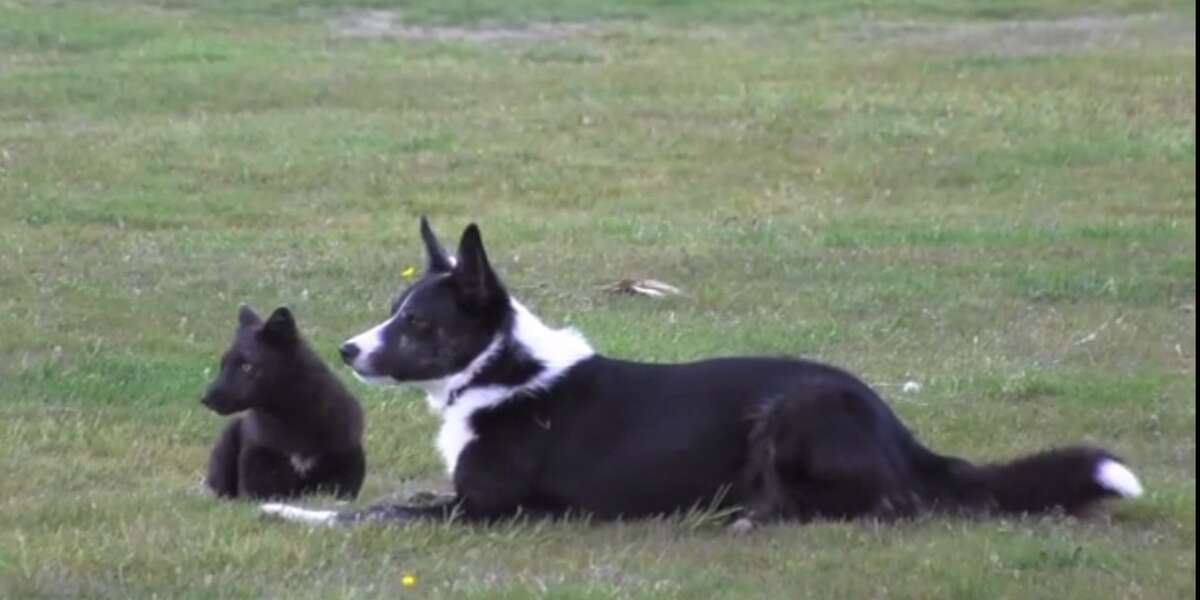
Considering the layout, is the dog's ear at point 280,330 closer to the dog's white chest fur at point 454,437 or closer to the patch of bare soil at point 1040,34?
the dog's white chest fur at point 454,437

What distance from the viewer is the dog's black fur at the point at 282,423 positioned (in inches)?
386

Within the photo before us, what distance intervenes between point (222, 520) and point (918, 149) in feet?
50.5

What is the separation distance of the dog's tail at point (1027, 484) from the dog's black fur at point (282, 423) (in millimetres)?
2466

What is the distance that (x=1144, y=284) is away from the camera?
15594 mm

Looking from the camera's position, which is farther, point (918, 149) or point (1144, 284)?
point (918, 149)

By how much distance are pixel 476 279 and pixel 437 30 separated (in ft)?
87.9

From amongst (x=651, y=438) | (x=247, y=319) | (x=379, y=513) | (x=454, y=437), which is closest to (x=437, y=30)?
(x=247, y=319)

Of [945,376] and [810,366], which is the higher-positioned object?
[810,366]

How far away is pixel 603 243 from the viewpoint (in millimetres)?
17828

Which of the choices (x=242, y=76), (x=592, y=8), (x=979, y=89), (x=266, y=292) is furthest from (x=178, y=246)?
(x=592, y=8)

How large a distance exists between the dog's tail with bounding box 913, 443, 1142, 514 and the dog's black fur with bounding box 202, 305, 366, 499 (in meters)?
2.47

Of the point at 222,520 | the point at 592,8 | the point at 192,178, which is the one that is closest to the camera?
the point at 222,520

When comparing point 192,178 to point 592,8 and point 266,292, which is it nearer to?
point 266,292

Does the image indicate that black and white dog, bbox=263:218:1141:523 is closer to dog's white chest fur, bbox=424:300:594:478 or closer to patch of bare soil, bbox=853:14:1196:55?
dog's white chest fur, bbox=424:300:594:478
